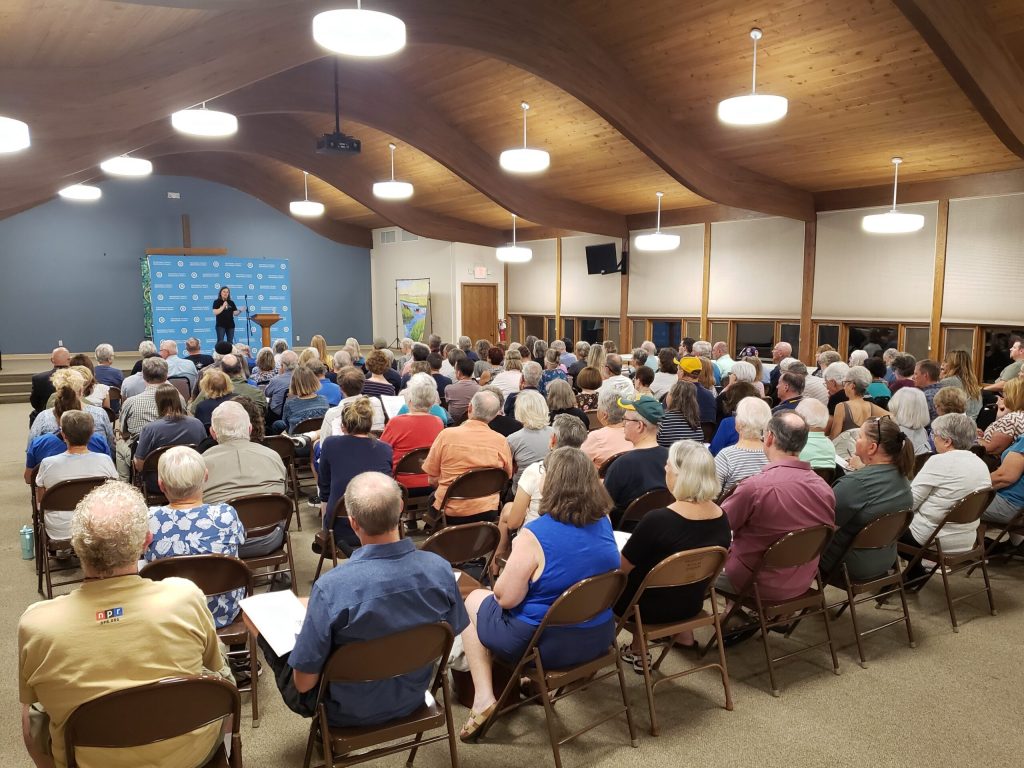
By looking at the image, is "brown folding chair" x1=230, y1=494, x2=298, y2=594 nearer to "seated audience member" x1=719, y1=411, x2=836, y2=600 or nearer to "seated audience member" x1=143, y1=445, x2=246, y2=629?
"seated audience member" x1=143, y1=445, x2=246, y2=629

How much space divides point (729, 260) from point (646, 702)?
10.1 metres

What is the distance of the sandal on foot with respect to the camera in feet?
8.90

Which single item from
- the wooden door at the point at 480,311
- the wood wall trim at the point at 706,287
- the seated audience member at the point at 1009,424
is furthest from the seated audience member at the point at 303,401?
the wooden door at the point at 480,311

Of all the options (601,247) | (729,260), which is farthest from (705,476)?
(601,247)

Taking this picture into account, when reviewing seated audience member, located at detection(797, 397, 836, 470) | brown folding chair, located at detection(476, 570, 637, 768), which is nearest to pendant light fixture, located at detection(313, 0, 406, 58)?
seated audience member, located at detection(797, 397, 836, 470)

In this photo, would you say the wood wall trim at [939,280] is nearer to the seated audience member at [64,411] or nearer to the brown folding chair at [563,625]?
the brown folding chair at [563,625]

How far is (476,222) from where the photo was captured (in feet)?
52.1

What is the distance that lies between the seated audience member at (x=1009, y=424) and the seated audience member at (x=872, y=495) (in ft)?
5.64

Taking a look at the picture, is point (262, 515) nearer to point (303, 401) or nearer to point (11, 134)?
point (303, 401)

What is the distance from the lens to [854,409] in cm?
542

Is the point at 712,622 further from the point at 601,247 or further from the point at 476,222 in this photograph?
the point at 476,222

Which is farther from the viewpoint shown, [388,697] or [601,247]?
[601,247]

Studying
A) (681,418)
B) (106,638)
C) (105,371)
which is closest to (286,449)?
(681,418)

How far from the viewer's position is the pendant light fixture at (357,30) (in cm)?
434
